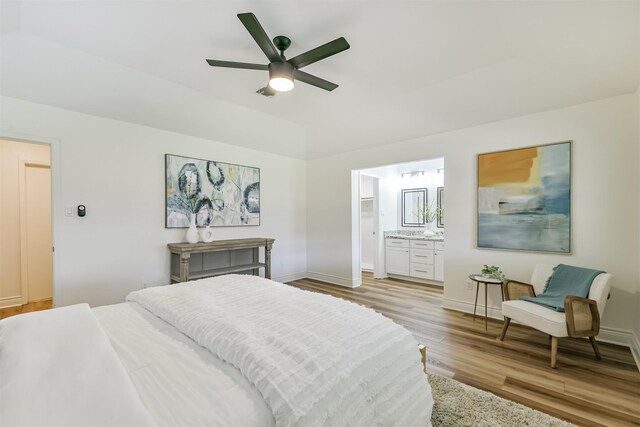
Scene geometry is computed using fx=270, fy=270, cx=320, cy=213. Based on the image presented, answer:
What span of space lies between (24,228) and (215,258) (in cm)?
258

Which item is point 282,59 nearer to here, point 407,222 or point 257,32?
point 257,32

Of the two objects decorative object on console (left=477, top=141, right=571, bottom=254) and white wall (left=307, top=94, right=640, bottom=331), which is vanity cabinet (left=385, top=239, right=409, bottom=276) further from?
decorative object on console (left=477, top=141, right=571, bottom=254)

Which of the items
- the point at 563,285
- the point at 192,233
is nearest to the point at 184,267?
the point at 192,233

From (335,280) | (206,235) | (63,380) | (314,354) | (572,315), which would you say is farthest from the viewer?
(335,280)

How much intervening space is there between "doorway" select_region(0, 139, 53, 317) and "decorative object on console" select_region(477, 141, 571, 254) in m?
5.88

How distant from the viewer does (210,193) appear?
416 cm

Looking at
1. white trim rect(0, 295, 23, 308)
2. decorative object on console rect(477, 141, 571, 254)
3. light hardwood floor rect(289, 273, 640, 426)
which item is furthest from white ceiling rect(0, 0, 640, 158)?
white trim rect(0, 295, 23, 308)

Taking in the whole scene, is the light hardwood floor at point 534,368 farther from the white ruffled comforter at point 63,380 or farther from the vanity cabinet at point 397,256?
the white ruffled comforter at point 63,380

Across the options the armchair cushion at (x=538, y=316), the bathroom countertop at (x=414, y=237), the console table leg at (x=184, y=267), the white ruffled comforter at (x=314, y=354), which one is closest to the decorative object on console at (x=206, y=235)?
the console table leg at (x=184, y=267)

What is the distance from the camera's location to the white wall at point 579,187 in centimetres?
265

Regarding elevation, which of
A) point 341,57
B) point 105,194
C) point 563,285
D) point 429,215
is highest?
point 341,57

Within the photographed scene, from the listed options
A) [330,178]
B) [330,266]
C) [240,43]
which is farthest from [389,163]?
[240,43]

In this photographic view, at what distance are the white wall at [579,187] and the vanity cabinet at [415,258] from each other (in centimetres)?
121

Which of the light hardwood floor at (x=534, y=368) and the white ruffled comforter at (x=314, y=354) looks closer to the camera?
the white ruffled comforter at (x=314, y=354)
